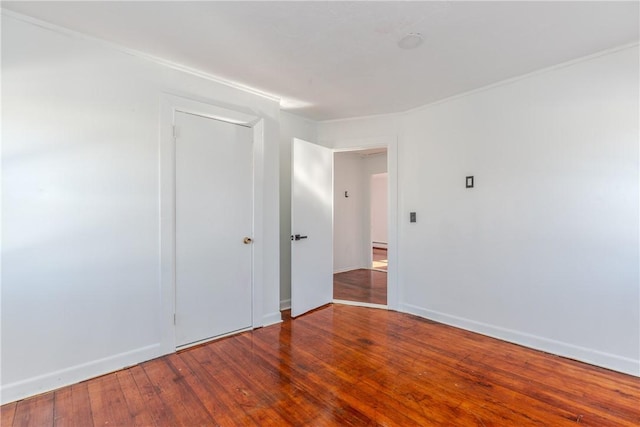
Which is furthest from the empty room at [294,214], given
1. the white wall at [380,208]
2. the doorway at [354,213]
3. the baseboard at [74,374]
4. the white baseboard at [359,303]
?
the white wall at [380,208]

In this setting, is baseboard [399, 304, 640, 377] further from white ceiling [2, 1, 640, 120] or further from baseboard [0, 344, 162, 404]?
baseboard [0, 344, 162, 404]

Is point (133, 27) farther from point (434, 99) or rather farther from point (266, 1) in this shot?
point (434, 99)

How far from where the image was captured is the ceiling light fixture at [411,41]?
2.16 metres

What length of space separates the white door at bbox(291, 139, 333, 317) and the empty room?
6cm

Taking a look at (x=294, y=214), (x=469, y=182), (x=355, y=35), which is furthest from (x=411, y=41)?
(x=294, y=214)

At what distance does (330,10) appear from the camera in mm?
1876

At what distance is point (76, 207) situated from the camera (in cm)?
219

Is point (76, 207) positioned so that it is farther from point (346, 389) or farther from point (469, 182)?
point (469, 182)

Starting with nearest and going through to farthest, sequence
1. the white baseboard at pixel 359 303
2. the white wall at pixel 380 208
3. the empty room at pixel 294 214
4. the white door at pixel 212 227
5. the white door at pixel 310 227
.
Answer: the empty room at pixel 294 214 < the white door at pixel 212 227 < the white door at pixel 310 227 < the white baseboard at pixel 359 303 < the white wall at pixel 380 208

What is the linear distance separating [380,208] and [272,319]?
24.0ft

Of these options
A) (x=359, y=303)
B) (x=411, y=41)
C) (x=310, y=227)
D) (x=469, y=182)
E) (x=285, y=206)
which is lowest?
(x=359, y=303)

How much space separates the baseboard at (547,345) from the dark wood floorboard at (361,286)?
945 millimetres

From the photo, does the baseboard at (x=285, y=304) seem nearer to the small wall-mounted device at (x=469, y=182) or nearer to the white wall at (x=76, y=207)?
the white wall at (x=76, y=207)

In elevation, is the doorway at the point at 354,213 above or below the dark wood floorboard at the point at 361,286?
above
